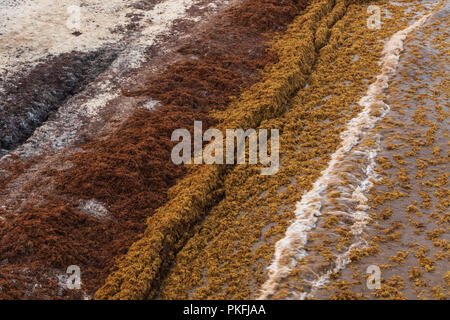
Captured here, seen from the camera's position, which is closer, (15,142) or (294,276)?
(294,276)

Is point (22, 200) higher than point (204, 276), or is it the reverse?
point (22, 200)

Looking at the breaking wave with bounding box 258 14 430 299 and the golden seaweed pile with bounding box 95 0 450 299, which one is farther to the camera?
the breaking wave with bounding box 258 14 430 299

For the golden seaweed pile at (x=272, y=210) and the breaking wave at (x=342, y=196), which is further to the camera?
the breaking wave at (x=342, y=196)

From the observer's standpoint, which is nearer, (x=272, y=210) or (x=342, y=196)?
(x=272, y=210)

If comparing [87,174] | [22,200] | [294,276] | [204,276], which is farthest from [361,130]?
[22,200]

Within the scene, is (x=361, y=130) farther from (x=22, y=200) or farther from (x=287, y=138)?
(x=22, y=200)
